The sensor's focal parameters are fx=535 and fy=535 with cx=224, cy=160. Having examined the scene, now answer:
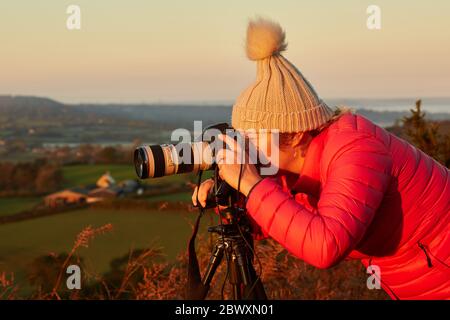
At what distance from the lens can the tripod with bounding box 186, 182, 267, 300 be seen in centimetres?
201

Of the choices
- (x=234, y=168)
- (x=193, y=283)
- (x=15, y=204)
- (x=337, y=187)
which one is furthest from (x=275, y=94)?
(x=15, y=204)

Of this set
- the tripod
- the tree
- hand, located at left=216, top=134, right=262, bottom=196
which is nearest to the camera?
hand, located at left=216, top=134, right=262, bottom=196

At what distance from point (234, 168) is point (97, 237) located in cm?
511

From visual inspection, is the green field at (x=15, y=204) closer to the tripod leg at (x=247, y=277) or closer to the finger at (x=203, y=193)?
the finger at (x=203, y=193)

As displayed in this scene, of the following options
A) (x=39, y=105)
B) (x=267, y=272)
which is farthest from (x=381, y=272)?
(x=39, y=105)

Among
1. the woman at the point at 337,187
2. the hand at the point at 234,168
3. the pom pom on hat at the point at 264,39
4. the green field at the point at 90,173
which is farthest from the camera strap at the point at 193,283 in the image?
the green field at the point at 90,173

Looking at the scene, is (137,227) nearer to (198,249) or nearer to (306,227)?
(198,249)

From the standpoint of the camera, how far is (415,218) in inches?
76.3

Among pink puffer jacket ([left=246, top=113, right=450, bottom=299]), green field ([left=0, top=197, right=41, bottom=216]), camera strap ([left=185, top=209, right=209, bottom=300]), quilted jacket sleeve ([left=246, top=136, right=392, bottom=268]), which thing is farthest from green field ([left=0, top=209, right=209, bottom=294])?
quilted jacket sleeve ([left=246, top=136, right=392, bottom=268])

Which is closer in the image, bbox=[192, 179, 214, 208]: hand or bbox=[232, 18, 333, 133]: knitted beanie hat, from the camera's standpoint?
bbox=[232, 18, 333, 133]: knitted beanie hat

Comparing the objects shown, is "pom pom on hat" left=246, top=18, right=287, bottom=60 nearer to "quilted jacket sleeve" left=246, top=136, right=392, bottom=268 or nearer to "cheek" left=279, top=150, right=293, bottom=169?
"cheek" left=279, top=150, right=293, bottom=169

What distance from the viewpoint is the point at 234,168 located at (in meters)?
1.81

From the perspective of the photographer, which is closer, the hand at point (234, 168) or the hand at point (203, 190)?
the hand at point (234, 168)

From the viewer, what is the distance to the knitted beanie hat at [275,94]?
75.2 inches
